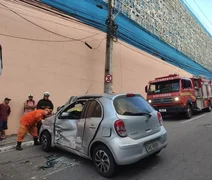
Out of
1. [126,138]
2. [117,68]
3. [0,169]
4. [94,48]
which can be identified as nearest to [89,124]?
[126,138]

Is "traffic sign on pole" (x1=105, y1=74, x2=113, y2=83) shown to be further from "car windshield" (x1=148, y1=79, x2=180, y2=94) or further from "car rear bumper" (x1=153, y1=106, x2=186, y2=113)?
"car rear bumper" (x1=153, y1=106, x2=186, y2=113)

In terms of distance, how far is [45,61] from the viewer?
967 cm

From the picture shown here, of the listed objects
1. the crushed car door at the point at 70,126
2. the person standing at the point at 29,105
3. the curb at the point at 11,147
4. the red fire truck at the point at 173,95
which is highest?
the red fire truck at the point at 173,95

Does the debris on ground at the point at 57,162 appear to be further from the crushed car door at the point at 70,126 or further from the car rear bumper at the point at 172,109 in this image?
the car rear bumper at the point at 172,109

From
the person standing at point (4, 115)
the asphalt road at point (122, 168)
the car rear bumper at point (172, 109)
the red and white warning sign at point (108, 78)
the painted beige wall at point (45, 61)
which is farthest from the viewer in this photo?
the car rear bumper at point (172, 109)

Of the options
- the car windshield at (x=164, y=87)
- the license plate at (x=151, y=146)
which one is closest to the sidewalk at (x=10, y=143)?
the license plate at (x=151, y=146)

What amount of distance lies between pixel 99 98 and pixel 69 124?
39.8 inches

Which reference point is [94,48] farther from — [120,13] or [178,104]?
[178,104]

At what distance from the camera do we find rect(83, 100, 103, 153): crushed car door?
439 centimetres

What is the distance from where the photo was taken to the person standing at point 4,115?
7586 mm

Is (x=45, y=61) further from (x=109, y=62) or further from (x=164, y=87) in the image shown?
(x=164, y=87)

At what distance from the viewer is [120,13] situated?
15062 millimetres

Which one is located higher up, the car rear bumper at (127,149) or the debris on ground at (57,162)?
the car rear bumper at (127,149)

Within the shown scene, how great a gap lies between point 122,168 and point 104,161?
522 mm
